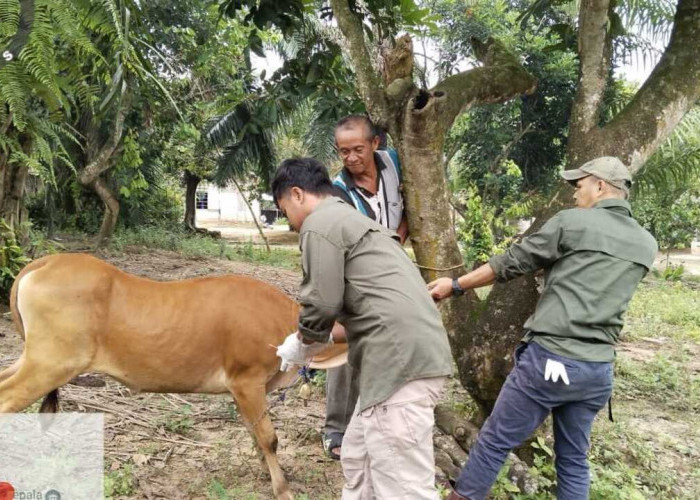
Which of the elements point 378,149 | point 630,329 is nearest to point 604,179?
point 378,149

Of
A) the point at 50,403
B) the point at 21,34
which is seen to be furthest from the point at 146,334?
the point at 21,34

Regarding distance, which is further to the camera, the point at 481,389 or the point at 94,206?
the point at 94,206

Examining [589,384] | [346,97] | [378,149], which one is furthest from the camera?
[346,97]

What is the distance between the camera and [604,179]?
3.31 meters

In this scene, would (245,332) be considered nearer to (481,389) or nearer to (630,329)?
(481,389)

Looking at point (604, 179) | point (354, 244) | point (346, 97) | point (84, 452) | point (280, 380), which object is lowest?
point (84, 452)

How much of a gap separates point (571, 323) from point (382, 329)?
113 centimetres

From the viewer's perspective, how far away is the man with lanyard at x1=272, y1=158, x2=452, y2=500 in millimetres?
2545

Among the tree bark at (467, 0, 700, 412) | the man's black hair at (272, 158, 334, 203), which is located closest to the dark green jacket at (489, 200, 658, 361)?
the tree bark at (467, 0, 700, 412)

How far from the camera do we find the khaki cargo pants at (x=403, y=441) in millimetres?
2592

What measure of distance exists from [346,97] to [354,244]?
3.18m

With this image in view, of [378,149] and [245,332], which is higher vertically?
[378,149]

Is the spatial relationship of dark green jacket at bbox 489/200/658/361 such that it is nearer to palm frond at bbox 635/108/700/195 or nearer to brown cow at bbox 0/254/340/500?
brown cow at bbox 0/254/340/500

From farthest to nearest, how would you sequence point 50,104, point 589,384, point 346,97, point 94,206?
point 94,206
point 346,97
point 589,384
point 50,104
